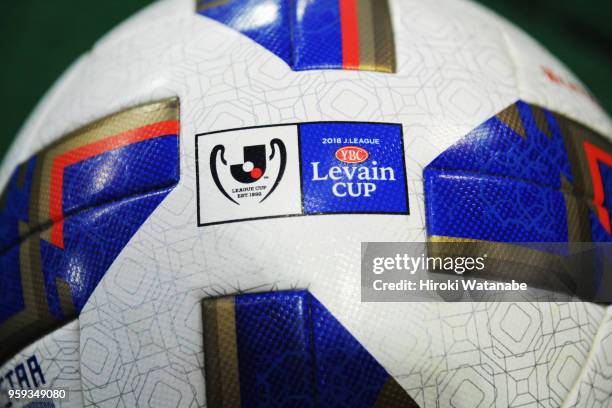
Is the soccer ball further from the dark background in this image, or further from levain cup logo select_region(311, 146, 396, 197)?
the dark background

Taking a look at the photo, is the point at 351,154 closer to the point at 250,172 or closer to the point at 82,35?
the point at 250,172

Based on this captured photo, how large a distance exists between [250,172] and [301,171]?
0.07 meters

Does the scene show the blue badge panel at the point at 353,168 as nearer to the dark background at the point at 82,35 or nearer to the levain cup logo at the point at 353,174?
the levain cup logo at the point at 353,174

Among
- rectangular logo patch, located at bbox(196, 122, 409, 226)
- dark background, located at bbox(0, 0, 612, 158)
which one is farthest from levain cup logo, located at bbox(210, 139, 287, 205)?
dark background, located at bbox(0, 0, 612, 158)

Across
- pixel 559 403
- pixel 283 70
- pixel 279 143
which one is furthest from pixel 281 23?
pixel 559 403

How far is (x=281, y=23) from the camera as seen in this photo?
103cm

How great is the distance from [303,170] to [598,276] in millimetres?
472

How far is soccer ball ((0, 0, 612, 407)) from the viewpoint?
2.80 ft

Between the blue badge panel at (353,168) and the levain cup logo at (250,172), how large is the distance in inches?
1.4

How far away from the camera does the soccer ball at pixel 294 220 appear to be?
0.85m

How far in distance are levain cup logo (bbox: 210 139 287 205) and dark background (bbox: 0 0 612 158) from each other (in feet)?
4.67

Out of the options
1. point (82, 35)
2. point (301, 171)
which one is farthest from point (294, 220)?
point (82, 35)

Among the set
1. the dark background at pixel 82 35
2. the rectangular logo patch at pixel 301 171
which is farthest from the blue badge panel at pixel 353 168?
the dark background at pixel 82 35

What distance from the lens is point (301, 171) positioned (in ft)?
2.89
